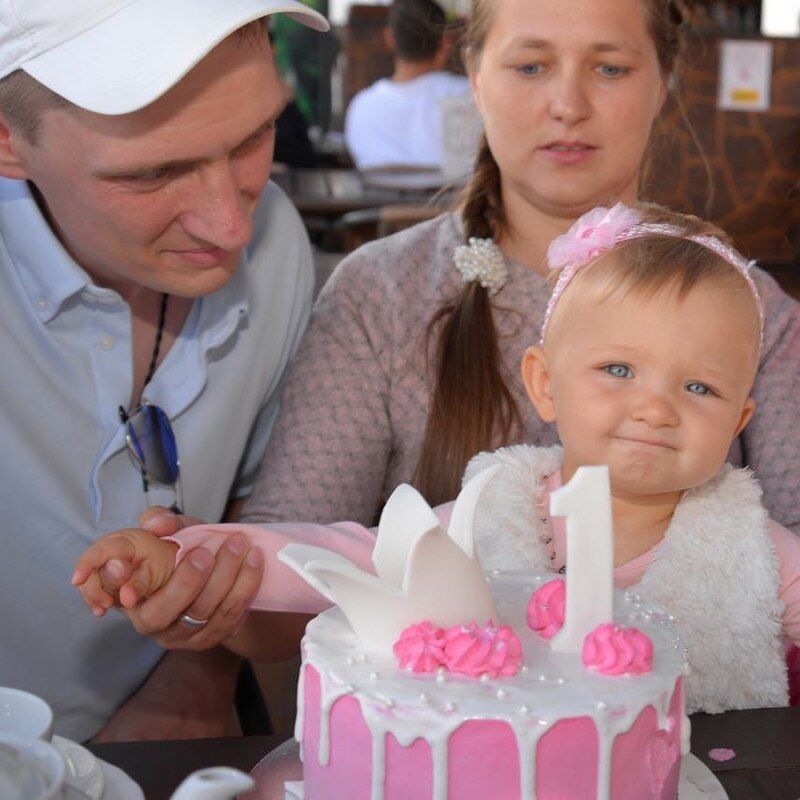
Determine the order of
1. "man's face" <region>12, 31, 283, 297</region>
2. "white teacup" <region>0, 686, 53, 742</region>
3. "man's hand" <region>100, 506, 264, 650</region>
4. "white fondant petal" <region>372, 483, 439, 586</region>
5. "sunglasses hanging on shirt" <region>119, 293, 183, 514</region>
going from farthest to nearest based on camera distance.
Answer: "sunglasses hanging on shirt" <region>119, 293, 183, 514</region>
"man's face" <region>12, 31, 283, 297</region>
"man's hand" <region>100, 506, 264, 650</region>
"white fondant petal" <region>372, 483, 439, 586</region>
"white teacup" <region>0, 686, 53, 742</region>

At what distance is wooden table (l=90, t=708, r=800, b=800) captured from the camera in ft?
3.51

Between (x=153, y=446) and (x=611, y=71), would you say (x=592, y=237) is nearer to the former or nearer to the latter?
(x=611, y=71)

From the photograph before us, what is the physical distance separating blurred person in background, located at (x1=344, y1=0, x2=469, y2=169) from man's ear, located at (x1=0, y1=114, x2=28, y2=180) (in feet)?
14.3

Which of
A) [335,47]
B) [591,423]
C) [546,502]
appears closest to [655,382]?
[591,423]

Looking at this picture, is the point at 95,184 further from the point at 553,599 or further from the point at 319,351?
the point at 553,599

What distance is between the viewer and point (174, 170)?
1455 millimetres

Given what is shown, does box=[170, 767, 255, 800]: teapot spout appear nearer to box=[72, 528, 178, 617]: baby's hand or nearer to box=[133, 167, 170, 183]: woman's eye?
box=[72, 528, 178, 617]: baby's hand

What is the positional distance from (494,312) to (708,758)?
89 cm

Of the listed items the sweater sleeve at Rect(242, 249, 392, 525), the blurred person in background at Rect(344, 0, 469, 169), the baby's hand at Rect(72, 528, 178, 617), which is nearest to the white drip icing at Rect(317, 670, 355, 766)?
the baby's hand at Rect(72, 528, 178, 617)

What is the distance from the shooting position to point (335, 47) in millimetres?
9000

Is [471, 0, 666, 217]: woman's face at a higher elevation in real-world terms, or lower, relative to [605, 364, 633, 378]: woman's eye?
higher

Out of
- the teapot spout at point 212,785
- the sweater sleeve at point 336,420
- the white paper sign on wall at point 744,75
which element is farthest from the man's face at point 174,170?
the white paper sign on wall at point 744,75

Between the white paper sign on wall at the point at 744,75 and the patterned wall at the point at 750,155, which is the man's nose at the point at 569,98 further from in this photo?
the white paper sign on wall at the point at 744,75

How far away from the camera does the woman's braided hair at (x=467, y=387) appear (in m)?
1.79
